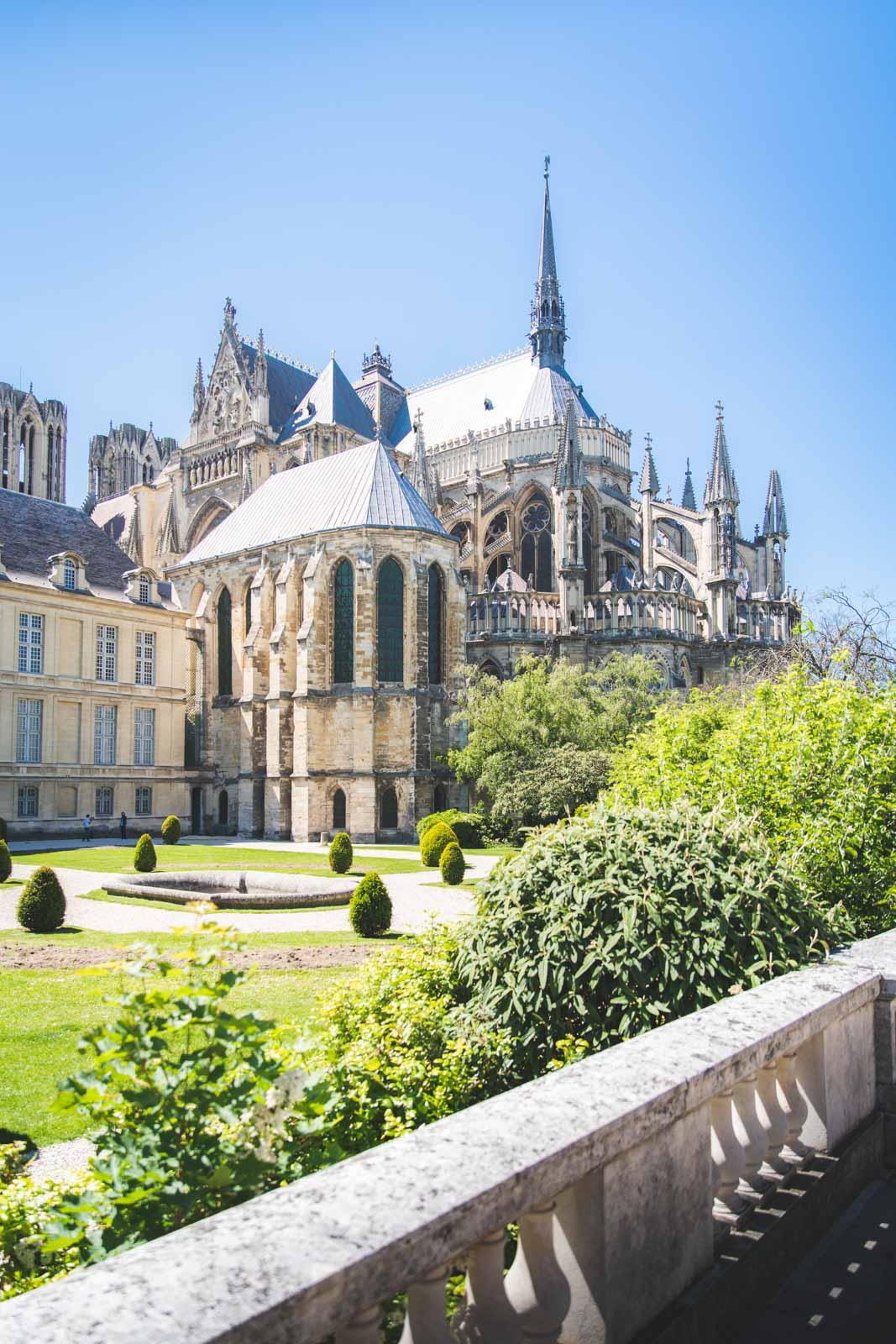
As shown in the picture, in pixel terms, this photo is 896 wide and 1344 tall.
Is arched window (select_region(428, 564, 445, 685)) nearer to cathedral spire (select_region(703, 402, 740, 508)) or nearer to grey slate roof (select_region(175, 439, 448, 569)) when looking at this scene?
grey slate roof (select_region(175, 439, 448, 569))

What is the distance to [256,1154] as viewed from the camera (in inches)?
124

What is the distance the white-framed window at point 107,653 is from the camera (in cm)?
3859

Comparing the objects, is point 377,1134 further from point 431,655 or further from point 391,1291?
point 431,655

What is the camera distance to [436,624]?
3859 cm

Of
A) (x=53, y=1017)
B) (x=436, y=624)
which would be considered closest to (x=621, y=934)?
(x=53, y=1017)

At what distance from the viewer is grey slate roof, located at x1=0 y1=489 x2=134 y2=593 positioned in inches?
1467

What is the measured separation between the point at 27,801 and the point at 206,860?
1265 centimetres

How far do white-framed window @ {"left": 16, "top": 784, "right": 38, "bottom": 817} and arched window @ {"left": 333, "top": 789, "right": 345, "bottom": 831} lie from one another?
1108 cm

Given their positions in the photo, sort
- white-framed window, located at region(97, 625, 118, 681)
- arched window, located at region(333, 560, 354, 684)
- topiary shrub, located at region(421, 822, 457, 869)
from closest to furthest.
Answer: topiary shrub, located at region(421, 822, 457, 869), arched window, located at region(333, 560, 354, 684), white-framed window, located at region(97, 625, 118, 681)

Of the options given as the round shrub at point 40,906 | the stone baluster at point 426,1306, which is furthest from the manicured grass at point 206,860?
the stone baluster at point 426,1306

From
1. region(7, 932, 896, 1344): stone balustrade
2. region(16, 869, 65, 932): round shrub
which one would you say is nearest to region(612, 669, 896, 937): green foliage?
region(7, 932, 896, 1344): stone balustrade

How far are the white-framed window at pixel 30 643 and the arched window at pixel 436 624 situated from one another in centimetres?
1510

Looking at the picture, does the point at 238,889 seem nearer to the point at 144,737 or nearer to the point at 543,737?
the point at 543,737

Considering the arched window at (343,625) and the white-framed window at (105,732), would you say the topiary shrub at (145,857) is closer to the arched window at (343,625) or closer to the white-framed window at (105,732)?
the arched window at (343,625)
